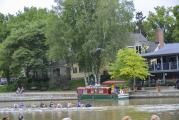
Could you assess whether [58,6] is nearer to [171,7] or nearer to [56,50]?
[56,50]

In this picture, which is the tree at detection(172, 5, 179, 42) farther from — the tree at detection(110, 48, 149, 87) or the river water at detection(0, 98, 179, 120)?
the river water at detection(0, 98, 179, 120)

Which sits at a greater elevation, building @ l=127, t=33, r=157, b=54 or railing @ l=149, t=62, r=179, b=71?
building @ l=127, t=33, r=157, b=54

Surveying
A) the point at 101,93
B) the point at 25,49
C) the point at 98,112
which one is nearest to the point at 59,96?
the point at 101,93

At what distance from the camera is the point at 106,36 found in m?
81.3

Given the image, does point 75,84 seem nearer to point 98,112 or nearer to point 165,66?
point 165,66

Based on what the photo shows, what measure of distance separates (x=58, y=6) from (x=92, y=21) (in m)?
6.75

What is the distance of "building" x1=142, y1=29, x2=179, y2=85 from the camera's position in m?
79.9

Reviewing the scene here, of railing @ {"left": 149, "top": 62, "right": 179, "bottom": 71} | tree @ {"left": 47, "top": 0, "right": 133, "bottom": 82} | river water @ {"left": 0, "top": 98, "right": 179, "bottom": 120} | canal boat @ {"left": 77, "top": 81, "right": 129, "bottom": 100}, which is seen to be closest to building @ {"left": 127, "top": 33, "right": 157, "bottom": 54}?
railing @ {"left": 149, "top": 62, "right": 179, "bottom": 71}

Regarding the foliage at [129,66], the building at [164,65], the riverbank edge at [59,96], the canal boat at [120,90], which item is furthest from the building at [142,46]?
the riverbank edge at [59,96]

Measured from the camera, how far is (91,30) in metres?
80.7

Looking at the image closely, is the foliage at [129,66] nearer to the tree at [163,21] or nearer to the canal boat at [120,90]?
the canal boat at [120,90]

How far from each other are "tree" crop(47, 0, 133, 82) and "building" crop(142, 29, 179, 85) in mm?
6389

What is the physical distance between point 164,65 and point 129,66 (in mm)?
9544

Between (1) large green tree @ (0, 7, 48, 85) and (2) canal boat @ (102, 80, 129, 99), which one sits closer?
(2) canal boat @ (102, 80, 129, 99)
